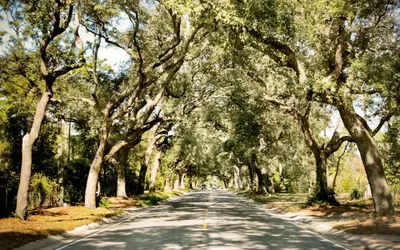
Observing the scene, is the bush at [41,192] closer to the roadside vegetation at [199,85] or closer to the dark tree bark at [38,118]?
the roadside vegetation at [199,85]

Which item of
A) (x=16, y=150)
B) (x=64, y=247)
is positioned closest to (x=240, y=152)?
(x=16, y=150)

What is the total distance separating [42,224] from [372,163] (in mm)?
12592

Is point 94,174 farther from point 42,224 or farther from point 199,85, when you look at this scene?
point 199,85

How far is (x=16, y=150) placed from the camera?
2233 centimetres

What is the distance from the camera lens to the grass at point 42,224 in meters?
10.5

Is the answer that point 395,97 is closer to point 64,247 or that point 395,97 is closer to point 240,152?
point 64,247

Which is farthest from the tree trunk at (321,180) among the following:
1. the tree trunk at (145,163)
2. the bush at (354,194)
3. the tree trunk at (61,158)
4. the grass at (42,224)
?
the tree trunk at (145,163)

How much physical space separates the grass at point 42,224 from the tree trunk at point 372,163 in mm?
11143

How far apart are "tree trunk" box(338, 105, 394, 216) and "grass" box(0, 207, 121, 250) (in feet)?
36.6

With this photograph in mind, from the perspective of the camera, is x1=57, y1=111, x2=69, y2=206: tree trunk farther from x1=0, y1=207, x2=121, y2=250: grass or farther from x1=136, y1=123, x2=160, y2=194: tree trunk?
x1=136, y1=123, x2=160, y2=194: tree trunk

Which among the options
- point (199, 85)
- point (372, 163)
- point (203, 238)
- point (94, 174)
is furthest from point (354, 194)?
point (203, 238)

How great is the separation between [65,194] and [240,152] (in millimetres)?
20890

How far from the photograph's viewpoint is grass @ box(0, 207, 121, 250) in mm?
10492

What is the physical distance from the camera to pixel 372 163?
15.2 m
